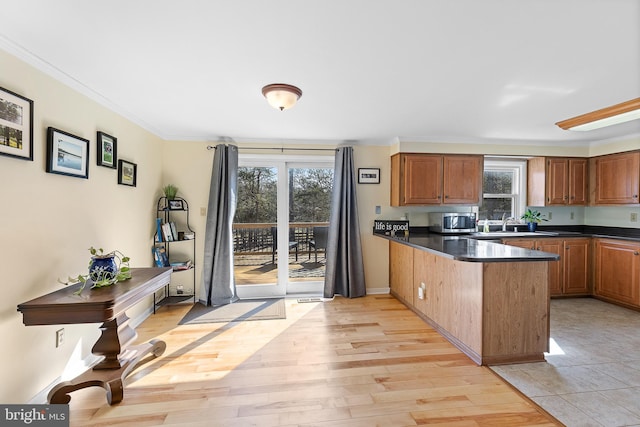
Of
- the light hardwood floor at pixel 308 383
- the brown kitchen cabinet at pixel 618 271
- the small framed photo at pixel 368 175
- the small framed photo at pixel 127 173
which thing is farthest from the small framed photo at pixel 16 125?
the brown kitchen cabinet at pixel 618 271

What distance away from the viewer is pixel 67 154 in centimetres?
217

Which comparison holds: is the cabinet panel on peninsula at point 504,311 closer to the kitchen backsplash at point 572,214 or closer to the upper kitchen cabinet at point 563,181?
the kitchen backsplash at point 572,214

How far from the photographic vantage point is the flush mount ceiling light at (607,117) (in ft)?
8.35

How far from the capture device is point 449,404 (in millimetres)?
1926

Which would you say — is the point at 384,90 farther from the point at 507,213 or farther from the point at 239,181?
the point at 507,213

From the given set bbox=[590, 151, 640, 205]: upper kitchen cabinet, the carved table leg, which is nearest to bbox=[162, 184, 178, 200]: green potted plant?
the carved table leg

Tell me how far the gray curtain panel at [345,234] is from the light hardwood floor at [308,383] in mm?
967

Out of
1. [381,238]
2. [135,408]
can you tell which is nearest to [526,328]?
[381,238]

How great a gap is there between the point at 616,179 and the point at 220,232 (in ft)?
17.7

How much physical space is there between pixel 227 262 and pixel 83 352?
174 cm

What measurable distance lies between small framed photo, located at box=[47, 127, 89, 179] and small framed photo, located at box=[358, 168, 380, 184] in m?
3.15

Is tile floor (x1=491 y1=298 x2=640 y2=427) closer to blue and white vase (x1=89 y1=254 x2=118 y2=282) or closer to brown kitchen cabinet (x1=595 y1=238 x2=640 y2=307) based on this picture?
brown kitchen cabinet (x1=595 y1=238 x2=640 y2=307)

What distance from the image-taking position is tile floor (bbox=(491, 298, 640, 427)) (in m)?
1.84

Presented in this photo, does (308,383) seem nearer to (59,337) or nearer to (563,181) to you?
(59,337)
